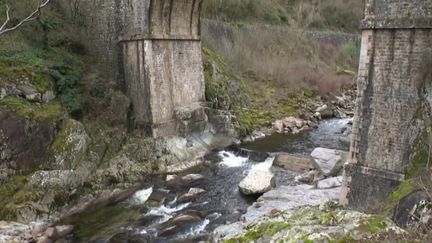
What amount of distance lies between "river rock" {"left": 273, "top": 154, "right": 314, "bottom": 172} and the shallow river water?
15.7 inches

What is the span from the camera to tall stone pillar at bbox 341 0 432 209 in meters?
7.42

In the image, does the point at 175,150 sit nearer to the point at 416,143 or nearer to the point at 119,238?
the point at 119,238

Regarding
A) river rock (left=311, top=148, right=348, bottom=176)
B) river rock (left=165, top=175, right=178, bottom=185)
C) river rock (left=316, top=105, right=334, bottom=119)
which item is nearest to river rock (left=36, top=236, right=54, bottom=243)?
river rock (left=165, top=175, right=178, bottom=185)

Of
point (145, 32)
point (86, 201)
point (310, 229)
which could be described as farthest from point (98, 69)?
point (310, 229)

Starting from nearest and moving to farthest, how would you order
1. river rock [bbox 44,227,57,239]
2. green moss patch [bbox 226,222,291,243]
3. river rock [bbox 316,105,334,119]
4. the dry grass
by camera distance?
1. green moss patch [bbox 226,222,291,243]
2. river rock [bbox 44,227,57,239]
3. river rock [bbox 316,105,334,119]
4. the dry grass

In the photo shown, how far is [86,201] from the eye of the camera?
1100cm

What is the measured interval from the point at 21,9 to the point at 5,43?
5.40 feet

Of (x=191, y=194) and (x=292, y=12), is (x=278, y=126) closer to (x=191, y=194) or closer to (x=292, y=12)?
(x=191, y=194)

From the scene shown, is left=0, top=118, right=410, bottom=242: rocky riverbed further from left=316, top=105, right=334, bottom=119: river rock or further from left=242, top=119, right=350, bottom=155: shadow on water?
left=316, top=105, right=334, bottom=119: river rock

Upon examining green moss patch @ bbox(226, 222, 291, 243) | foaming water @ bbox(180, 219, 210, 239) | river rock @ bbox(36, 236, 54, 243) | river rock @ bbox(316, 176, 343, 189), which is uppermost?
green moss patch @ bbox(226, 222, 291, 243)

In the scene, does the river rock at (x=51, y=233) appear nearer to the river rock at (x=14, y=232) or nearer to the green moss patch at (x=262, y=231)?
the river rock at (x=14, y=232)

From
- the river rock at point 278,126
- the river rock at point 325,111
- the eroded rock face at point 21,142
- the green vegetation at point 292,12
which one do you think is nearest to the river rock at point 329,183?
the river rock at point 278,126

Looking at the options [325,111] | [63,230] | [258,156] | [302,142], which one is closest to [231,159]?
[258,156]

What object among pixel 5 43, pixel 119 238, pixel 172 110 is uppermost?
pixel 5 43
